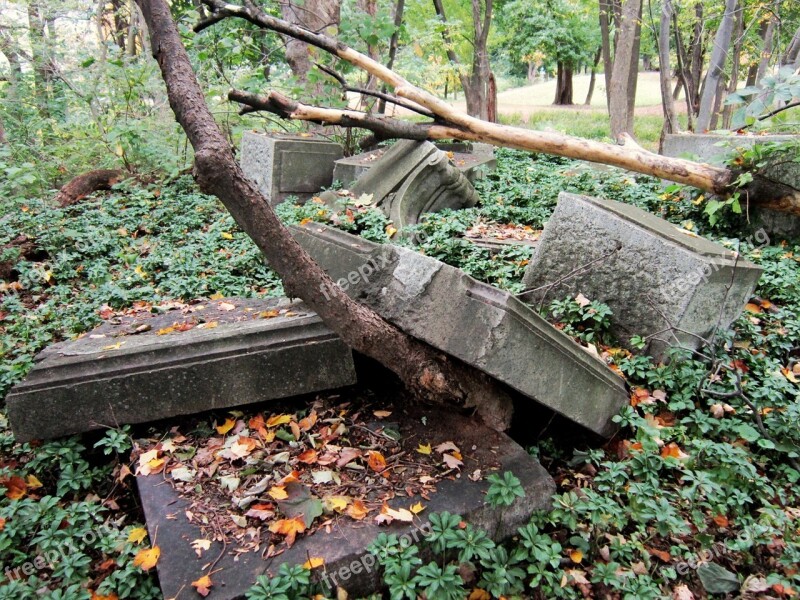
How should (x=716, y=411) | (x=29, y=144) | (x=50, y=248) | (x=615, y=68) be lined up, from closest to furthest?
(x=716, y=411) < (x=50, y=248) < (x=29, y=144) < (x=615, y=68)

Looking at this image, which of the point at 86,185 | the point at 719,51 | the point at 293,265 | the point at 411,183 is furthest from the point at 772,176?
the point at 86,185

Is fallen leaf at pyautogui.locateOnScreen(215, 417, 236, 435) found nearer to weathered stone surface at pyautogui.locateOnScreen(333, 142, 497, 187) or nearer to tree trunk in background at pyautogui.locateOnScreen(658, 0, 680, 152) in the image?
weathered stone surface at pyautogui.locateOnScreen(333, 142, 497, 187)

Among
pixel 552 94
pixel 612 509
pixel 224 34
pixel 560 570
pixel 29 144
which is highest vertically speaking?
pixel 552 94

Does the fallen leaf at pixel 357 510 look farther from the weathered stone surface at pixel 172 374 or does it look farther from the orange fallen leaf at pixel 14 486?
the orange fallen leaf at pixel 14 486

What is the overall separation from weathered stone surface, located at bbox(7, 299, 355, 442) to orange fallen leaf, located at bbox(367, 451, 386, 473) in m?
0.49

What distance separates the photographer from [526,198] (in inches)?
237

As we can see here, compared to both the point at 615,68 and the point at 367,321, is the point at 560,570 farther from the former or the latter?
the point at 615,68

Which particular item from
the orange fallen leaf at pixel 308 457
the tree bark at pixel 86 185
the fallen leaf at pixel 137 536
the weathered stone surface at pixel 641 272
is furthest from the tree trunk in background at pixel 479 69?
the fallen leaf at pixel 137 536

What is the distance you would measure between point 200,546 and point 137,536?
0.36m

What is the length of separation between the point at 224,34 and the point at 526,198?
550 centimetres

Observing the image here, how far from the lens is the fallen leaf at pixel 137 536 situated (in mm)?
2256

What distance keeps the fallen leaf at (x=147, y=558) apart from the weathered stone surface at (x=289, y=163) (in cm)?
499

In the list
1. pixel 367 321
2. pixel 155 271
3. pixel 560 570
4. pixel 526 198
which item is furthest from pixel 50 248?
pixel 560 570

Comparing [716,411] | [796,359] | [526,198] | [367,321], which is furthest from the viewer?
[526,198]
